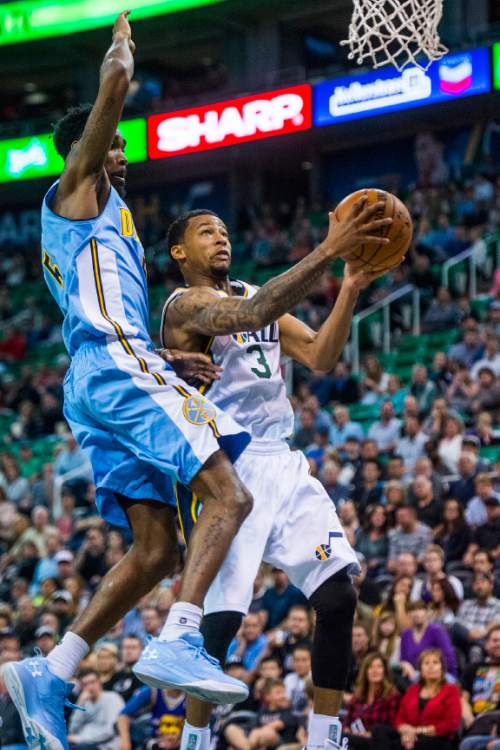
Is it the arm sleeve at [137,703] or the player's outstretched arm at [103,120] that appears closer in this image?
the player's outstretched arm at [103,120]

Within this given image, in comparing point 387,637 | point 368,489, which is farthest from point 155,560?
point 368,489

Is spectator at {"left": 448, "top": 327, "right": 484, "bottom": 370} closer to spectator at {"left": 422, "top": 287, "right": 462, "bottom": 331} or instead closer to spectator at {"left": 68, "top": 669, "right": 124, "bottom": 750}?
spectator at {"left": 422, "top": 287, "right": 462, "bottom": 331}

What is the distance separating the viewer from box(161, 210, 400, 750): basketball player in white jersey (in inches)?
214

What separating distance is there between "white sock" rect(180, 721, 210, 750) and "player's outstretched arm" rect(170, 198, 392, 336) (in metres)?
1.68

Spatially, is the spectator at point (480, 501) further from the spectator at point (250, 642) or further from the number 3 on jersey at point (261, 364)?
the number 3 on jersey at point (261, 364)

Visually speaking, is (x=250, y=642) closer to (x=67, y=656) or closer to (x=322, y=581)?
(x=322, y=581)

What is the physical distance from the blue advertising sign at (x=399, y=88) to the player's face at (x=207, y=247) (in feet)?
42.1

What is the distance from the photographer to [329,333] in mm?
5793

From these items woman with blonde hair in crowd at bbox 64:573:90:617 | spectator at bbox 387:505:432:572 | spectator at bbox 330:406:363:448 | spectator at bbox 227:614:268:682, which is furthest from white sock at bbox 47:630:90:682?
spectator at bbox 330:406:363:448

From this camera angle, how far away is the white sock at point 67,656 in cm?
496

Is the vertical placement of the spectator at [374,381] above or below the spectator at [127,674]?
above

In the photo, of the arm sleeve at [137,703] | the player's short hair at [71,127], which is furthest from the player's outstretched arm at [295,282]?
the arm sleeve at [137,703]

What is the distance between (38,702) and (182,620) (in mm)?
641

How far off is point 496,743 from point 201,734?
3.48 metres
